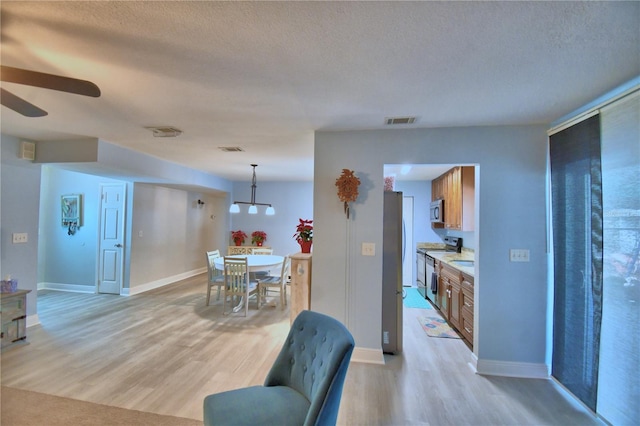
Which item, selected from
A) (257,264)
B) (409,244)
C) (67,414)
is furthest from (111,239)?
(409,244)

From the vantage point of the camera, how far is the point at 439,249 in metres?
5.68

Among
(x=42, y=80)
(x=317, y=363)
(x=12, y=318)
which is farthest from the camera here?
(x=12, y=318)

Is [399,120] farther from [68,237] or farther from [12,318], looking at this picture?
[68,237]

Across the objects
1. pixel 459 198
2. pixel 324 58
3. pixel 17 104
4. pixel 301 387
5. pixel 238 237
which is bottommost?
pixel 301 387

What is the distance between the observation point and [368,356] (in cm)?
278

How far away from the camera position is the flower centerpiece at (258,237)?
662 cm

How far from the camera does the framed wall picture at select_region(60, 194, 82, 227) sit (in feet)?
17.2

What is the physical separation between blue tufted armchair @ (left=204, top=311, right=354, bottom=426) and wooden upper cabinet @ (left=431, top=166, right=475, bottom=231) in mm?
3183

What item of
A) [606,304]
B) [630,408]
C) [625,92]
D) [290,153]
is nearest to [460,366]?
[630,408]

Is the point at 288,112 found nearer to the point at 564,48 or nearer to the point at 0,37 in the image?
the point at 0,37

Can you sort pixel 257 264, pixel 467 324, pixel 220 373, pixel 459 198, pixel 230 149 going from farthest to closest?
1. pixel 257 264
2. pixel 459 198
3. pixel 230 149
4. pixel 467 324
5. pixel 220 373

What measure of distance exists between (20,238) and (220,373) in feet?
10.7

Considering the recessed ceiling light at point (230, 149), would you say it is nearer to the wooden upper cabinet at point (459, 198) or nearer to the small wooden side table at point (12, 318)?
the small wooden side table at point (12, 318)

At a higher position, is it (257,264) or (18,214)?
(18,214)
